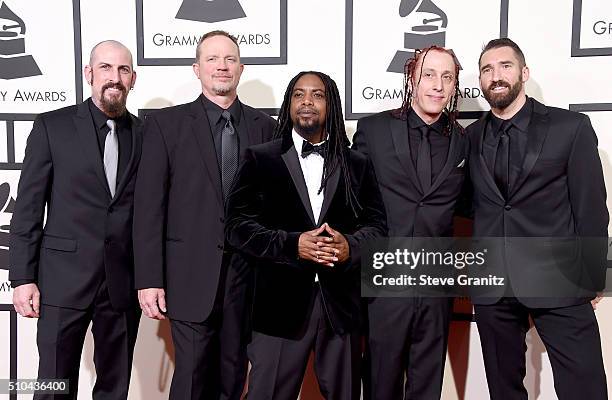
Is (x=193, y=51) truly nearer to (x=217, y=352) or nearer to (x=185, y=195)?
(x=185, y=195)

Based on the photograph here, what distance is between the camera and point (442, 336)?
7.84ft

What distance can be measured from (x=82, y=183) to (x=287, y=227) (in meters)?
0.93

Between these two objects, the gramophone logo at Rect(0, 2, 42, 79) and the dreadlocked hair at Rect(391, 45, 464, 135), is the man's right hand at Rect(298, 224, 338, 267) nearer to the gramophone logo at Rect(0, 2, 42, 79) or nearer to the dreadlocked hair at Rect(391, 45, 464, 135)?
the dreadlocked hair at Rect(391, 45, 464, 135)

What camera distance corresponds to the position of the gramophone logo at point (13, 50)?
3.26 meters

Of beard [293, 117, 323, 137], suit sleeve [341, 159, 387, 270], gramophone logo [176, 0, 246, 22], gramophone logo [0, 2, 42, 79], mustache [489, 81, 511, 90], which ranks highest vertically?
gramophone logo [176, 0, 246, 22]

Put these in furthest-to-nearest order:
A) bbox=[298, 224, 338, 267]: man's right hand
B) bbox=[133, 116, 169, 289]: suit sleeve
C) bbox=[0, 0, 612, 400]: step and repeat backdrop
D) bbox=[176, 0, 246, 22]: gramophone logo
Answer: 1. bbox=[176, 0, 246, 22]: gramophone logo
2. bbox=[0, 0, 612, 400]: step and repeat backdrop
3. bbox=[133, 116, 169, 289]: suit sleeve
4. bbox=[298, 224, 338, 267]: man's right hand

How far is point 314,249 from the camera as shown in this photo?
80.1 inches

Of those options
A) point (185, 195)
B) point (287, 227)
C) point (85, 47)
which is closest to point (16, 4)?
point (85, 47)

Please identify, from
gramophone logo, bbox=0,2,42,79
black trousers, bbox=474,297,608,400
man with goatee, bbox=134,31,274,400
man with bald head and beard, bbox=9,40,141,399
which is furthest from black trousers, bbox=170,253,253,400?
gramophone logo, bbox=0,2,42,79

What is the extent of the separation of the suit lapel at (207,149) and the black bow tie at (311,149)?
41cm

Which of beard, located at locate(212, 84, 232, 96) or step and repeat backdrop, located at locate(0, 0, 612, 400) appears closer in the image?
beard, located at locate(212, 84, 232, 96)

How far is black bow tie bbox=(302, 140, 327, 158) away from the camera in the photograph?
7.15 feet

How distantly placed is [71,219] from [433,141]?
5.07 ft

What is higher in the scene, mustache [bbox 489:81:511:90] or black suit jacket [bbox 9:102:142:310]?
mustache [bbox 489:81:511:90]
